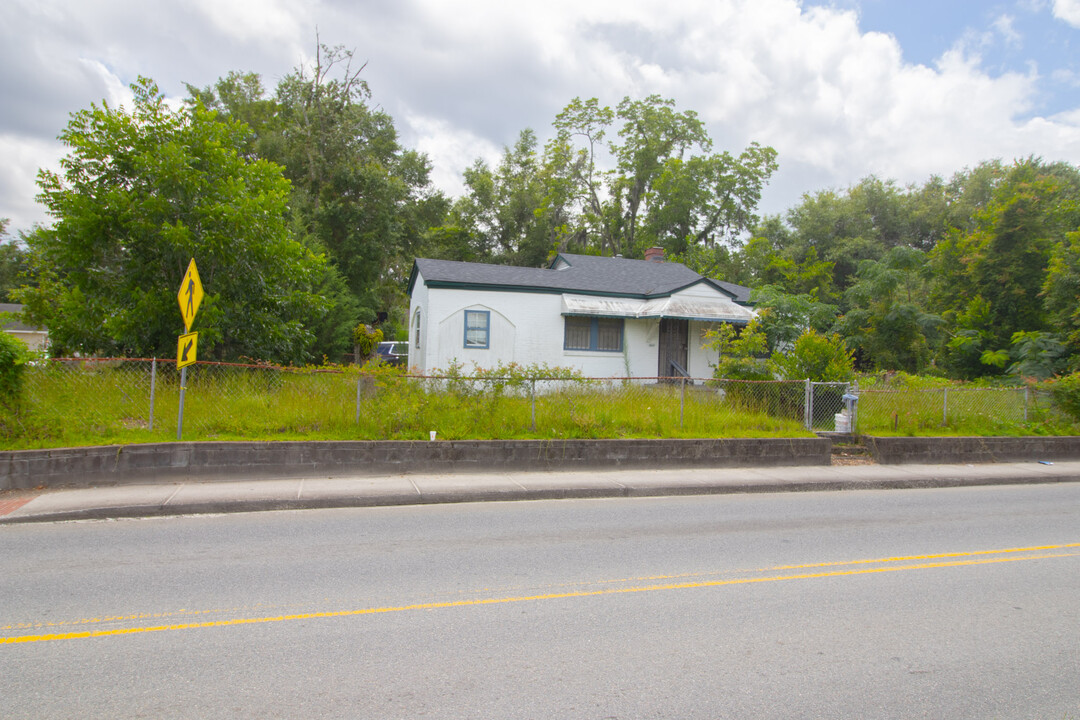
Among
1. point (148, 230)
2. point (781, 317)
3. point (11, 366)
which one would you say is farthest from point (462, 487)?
point (781, 317)

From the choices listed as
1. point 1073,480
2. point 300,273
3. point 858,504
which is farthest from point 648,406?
point 300,273

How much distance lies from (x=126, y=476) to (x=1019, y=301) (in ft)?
103

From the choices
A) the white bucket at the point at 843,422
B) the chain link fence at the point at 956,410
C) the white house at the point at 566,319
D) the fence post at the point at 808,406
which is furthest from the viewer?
the white house at the point at 566,319

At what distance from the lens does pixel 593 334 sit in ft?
69.9

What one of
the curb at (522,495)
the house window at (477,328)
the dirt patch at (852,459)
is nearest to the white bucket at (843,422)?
the dirt patch at (852,459)

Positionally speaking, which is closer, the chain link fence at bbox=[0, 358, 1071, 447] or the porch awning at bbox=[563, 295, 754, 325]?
the chain link fence at bbox=[0, 358, 1071, 447]

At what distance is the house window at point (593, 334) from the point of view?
21.0 m

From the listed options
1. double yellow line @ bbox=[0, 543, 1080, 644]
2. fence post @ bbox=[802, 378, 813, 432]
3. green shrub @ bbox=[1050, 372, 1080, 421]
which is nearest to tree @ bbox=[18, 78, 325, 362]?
double yellow line @ bbox=[0, 543, 1080, 644]

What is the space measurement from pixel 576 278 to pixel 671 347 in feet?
13.1

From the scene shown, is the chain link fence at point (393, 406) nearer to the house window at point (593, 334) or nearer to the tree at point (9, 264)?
the house window at point (593, 334)

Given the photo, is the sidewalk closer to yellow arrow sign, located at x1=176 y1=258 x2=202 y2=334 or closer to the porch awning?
yellow arrow sign, located at x1=176 y1=258 x2=202 y2=334

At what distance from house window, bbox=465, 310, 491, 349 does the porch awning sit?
254 cm

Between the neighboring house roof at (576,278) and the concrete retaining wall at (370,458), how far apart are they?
9.42 metres

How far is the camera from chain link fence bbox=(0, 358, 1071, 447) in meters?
9.77
